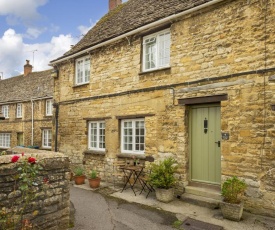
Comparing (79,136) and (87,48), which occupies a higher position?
(87,48)

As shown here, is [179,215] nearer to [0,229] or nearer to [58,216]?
[58,216]

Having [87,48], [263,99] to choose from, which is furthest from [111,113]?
[263,99]

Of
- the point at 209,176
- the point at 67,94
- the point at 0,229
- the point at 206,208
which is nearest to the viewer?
the point at 0,229

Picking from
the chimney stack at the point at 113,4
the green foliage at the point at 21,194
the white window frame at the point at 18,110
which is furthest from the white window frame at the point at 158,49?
the white window frame at the point at 18,110

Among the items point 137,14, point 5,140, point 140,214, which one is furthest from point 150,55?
point 5,140

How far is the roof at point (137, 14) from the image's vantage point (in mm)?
7523

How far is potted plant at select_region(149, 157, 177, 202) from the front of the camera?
21.1ft

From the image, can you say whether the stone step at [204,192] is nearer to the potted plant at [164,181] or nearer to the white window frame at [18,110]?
the potted plant at [164,181]

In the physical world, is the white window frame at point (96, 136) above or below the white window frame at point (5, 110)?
below

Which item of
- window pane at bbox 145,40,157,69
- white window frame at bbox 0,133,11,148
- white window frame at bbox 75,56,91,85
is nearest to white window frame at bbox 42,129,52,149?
white window frame at bbox 0,133,11,148

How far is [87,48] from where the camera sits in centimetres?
989

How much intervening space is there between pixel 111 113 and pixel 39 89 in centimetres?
1507

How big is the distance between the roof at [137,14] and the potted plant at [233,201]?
5131 mm

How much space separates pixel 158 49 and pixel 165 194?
4890 mm
